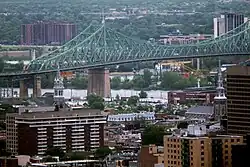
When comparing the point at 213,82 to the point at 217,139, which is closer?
the point at 217,139

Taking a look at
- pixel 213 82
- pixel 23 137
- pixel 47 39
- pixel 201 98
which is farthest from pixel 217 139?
pixel 47 39

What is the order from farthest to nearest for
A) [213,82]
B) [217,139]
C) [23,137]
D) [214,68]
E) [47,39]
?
[47,39] → [214,68] → [213,82] → [23,137] → [217,139]

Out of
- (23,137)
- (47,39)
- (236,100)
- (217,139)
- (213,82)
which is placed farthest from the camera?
(47,39)

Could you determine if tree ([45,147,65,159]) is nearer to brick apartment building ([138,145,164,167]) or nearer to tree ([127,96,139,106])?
brick apartment building ([138,145,164,167])

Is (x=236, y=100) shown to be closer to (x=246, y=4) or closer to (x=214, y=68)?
(x=214, y=68)

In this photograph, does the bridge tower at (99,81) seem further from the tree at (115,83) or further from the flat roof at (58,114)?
the flat roof at (58,114)

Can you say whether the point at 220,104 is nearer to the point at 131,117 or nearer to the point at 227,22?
the point at 131,117

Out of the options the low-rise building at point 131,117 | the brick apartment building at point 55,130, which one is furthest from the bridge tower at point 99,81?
the brick apartment building at point 55,130

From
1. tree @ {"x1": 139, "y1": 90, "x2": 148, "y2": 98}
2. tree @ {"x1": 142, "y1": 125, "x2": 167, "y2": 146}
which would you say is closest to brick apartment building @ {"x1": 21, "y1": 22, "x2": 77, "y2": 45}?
tree @ {"x1": 139, "y1": 90, "x2": 148, "y2": 98}
